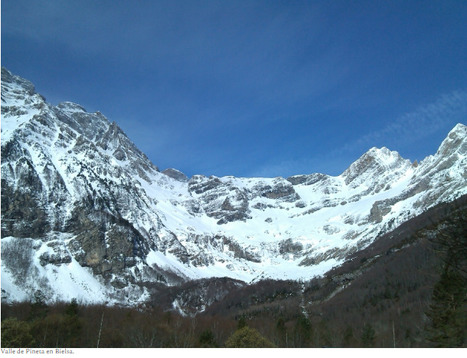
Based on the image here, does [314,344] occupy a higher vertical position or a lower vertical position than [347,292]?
lower

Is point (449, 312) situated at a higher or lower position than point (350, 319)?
lower

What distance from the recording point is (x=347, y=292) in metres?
178

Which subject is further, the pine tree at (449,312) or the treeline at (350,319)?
the treeline at (350,319)

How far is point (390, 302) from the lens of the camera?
141 metres

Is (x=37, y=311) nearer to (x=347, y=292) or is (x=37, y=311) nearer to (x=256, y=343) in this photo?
(x=256, y=343)

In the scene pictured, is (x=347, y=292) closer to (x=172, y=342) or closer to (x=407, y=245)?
(x=407, y=245)

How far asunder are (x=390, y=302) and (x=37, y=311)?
10633cm

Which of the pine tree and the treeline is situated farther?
the treeline

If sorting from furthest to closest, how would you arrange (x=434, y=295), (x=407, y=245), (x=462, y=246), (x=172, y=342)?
(x=407, y=245)
(x=172, y=342)
(x=434, y=295)
(x=462, y=246)

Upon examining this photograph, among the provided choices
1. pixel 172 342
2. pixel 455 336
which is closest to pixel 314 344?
pixel 172 342

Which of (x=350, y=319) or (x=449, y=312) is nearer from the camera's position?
(x=449, y=312)

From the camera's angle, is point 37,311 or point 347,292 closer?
point 37,311

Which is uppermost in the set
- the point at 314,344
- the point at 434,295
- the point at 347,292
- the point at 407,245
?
the point at 407,245

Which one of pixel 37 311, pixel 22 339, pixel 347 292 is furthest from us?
pixel 347 292
